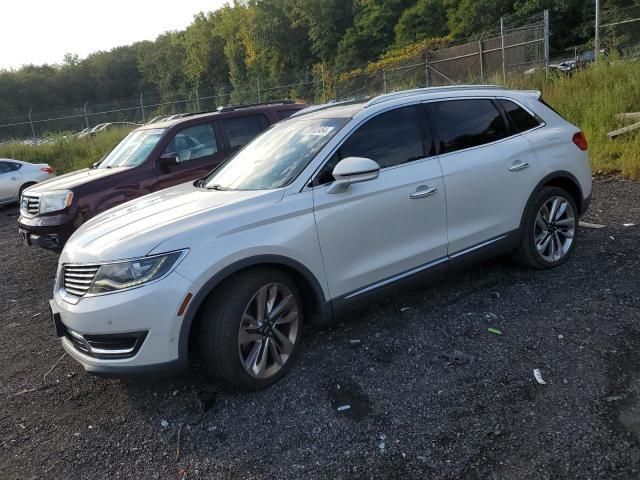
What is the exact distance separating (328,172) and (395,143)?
671 mm

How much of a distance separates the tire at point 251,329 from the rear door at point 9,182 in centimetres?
1212

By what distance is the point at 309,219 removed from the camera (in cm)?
349

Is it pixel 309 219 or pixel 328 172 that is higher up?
pixel 328 172

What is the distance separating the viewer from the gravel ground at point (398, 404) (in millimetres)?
2701

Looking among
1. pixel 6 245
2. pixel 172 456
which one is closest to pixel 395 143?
pixel 172 456

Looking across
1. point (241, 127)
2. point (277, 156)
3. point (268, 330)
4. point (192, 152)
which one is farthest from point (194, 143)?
point (268, 330)

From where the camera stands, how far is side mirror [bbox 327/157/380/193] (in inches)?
137

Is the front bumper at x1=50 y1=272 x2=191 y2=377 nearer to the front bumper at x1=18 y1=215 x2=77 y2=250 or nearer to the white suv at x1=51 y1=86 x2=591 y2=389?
the white suv at x1=51 y1=86 x2=591 y2=389

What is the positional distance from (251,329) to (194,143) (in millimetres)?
4903

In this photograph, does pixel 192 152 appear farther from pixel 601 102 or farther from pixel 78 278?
pixel 601 102

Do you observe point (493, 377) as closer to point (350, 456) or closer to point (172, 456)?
point (350, 456)

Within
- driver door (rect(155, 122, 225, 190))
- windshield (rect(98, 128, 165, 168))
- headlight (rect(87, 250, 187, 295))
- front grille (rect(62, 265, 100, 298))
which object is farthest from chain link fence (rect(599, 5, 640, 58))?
front grille (rect(62, 265, 100, 298))

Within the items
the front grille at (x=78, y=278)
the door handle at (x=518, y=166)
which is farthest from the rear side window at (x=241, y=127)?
the front grille at (x=78, y=278)

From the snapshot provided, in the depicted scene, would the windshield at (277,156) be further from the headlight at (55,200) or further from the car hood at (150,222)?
the headlight at (55,200)
